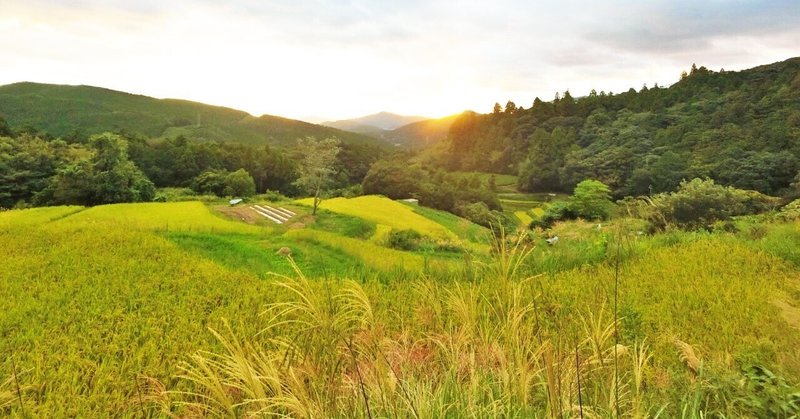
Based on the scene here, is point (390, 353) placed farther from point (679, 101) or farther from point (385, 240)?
point (679, 101)

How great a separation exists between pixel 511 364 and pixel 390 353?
4.14ft

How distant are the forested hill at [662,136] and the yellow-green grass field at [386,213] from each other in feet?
129

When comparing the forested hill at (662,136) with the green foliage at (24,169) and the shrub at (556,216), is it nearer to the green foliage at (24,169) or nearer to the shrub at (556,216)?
the shrub at (556,216)

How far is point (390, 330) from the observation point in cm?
549

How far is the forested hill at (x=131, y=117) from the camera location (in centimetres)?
11086

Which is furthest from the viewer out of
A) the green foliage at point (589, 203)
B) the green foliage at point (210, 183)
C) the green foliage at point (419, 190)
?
the green foliage at point (419, 190)

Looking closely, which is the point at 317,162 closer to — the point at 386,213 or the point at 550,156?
the point at 386,213

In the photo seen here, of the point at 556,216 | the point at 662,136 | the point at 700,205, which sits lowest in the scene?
the point at 556,216

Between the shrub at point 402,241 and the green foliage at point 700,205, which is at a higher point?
the green foliage at point 700,205

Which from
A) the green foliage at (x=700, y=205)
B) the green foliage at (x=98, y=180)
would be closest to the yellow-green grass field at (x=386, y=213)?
the green foliage at (x=700, y=205)

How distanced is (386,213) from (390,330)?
1154 inches

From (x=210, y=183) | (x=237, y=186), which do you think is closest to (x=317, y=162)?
(x=237, y=186)

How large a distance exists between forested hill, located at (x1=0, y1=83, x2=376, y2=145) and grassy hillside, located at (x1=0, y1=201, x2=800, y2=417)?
9901 cm

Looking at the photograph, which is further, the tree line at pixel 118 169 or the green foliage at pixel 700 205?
the tree line at pixel 118 169
